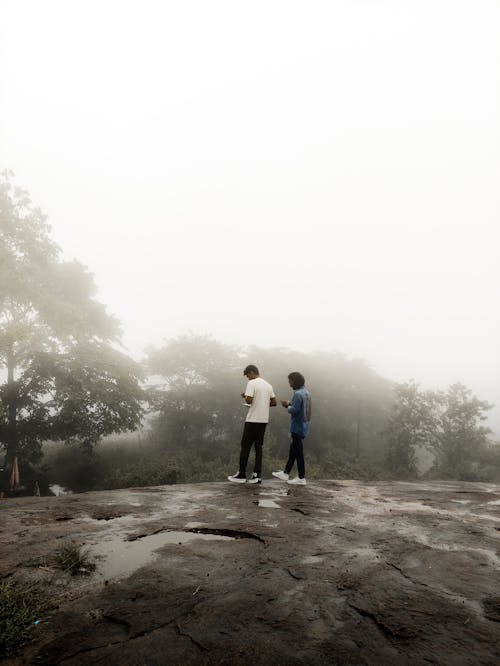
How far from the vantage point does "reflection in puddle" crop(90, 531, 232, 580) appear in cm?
318

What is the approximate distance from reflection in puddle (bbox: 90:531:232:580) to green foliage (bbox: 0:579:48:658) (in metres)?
0.55

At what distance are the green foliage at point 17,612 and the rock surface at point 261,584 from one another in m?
0.08

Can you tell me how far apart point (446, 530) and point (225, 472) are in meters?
16.0

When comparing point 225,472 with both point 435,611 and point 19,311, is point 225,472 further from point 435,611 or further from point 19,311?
point 435,611

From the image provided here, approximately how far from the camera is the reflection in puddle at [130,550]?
3.18m

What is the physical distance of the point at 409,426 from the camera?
27234 mm

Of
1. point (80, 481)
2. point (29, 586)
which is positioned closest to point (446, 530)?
point (29, 586)

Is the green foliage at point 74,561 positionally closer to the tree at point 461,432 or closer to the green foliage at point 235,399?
the green foliage at point 235,399

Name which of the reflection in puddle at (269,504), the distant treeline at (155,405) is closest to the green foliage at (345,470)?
the distant treeline at (155,405)

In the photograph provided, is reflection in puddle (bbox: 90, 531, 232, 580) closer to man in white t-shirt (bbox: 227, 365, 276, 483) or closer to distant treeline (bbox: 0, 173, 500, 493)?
man in white t-shirt (bbox: 227, 365, 276, 483)

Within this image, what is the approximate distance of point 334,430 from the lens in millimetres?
30594

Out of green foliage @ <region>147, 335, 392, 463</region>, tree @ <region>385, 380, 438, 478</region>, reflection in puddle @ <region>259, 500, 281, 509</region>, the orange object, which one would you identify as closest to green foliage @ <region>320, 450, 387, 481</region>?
tree @ <region>385, 380, 438, 478</region>

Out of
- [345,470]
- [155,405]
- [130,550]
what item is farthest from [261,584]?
[155,405]

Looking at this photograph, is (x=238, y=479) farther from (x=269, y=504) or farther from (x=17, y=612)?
(x=17, y=612)
